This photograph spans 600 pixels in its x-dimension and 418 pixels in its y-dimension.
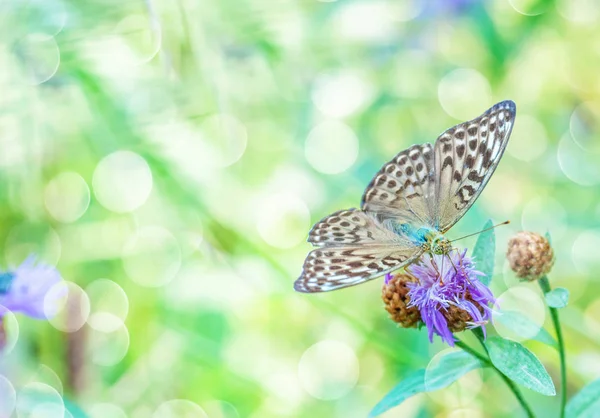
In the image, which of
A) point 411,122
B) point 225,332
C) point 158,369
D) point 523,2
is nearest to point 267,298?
point 225,332

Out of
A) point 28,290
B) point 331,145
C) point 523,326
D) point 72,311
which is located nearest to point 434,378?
point 523,326

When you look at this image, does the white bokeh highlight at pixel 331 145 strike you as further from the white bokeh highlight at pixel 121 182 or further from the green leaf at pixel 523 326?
the green leaf at pixel 523 326

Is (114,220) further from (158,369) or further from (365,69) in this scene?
(365,69)

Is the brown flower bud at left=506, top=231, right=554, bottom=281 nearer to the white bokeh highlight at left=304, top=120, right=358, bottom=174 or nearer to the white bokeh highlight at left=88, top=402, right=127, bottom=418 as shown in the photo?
the white bokeh highlight at left=88, top=402, right=127, bottom=418

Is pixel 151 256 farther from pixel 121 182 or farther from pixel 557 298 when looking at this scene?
pixel 557 298

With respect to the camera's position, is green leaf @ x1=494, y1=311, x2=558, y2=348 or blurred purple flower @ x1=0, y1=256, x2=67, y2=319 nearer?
green leaf @ x1=494, y1=311, x2=558, y2=348

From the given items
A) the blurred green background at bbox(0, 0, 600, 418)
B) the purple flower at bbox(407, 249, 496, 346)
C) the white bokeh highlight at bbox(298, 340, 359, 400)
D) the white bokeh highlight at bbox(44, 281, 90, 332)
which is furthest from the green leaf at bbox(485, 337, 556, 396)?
the white bokeh highlight at bbox(44, 281, 90, 332)
